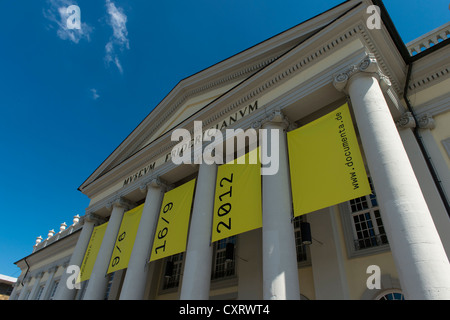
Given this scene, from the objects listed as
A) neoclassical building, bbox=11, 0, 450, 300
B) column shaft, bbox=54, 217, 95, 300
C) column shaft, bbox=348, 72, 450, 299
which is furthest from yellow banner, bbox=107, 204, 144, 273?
column shaft, bbox=348, 72, 450, 299

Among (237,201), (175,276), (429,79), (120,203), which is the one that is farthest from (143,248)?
(429,79)

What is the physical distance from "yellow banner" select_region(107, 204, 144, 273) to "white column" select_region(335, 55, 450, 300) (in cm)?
983

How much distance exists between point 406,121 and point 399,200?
4.07 metres

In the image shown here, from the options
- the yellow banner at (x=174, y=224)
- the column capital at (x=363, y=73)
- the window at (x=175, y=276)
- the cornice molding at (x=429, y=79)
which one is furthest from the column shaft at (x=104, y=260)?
the cornice molding at (x=429, y=79)

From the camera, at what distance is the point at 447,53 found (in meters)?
9.22

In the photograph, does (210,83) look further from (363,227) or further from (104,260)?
(104,260)

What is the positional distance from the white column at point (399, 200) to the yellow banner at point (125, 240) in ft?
32.2

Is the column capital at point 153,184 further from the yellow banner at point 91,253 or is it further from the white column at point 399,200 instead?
the white column at point 399,200

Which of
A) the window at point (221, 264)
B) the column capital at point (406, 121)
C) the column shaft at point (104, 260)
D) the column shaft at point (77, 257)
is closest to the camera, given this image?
Result: the column capital at point (406, 121)

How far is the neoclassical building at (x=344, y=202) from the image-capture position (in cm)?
625

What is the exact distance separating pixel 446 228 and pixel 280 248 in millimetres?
3994
